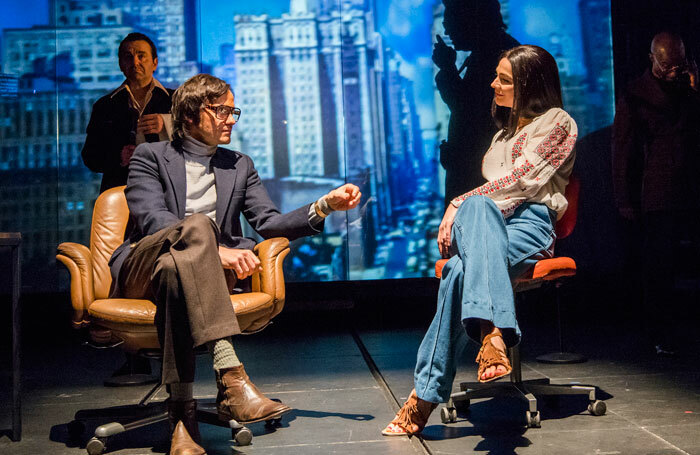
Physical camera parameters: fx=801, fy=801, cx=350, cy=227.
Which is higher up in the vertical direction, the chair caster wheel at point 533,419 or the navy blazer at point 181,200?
the navy blazer at point 181,200

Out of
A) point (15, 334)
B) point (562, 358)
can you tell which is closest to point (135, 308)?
point (15, 334)

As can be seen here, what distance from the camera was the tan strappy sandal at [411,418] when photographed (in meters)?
2.52

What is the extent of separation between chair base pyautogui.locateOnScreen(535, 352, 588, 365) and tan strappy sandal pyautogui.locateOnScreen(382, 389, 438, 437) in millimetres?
1569

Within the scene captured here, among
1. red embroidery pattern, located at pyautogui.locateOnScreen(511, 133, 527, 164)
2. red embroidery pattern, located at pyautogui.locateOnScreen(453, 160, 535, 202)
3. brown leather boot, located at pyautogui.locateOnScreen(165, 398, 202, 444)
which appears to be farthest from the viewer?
red embroidery pattern, located at pyautogui.locateOnScreen(511, 133, 527, 164)

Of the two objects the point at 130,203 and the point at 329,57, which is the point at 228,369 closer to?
the point at 130,203

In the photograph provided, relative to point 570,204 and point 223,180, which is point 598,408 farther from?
point 223,180

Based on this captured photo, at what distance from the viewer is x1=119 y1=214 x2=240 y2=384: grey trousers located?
7.55ft

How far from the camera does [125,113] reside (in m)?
3.97

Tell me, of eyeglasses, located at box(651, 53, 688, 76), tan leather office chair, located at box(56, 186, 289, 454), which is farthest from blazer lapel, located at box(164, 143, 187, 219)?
eyeglasses, located at box(651, 53, 688, 76)

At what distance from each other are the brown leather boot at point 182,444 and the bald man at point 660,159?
257 centimetres

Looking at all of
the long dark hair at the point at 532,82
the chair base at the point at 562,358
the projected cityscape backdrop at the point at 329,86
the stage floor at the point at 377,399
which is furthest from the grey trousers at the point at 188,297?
the projected cityscape backdrop at the point at 329,86

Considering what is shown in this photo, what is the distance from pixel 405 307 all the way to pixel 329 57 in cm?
194

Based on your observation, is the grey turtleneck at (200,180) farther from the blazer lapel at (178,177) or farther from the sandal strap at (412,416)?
the sandal strap at (412,416)

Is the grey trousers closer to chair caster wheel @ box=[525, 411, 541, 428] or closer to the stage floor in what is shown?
the stage floor
